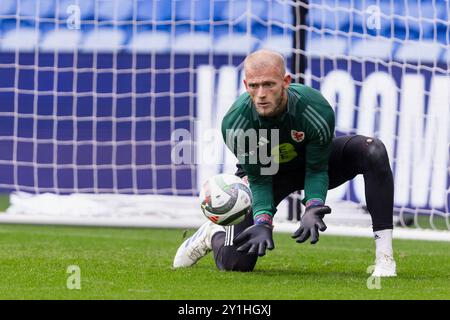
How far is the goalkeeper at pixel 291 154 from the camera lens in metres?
6.62

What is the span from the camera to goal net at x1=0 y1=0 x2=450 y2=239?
11.3 metres

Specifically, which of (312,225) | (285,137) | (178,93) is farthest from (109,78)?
(312,225)

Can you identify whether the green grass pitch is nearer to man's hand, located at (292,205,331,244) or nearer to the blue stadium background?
man's hand, located at (292,205,331,244)

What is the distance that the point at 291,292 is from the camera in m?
6.08

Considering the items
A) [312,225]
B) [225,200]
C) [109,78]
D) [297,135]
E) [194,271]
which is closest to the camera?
[312,225]

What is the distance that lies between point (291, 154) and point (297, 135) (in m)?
0.24

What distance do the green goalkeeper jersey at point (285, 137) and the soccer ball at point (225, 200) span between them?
0.14 meters

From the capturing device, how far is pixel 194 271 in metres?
7.32

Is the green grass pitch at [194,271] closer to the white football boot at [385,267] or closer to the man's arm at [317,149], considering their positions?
the white football boot at [385,267]

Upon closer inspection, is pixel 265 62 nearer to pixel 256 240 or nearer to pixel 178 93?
pixel 256 240

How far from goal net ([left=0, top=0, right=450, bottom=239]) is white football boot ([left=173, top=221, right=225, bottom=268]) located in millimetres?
3264

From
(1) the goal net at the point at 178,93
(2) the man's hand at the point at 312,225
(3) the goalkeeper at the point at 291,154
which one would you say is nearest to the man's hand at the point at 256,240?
(3) the goalkeeper at the point at 291,154

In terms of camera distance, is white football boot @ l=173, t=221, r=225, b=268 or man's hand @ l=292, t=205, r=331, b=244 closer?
man's hand @ l=292, t=205, r=331, b=244

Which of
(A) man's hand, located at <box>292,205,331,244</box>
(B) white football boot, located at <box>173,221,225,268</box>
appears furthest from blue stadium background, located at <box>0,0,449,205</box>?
(A) man's hand, located at <box>292,205,331,244</box>
